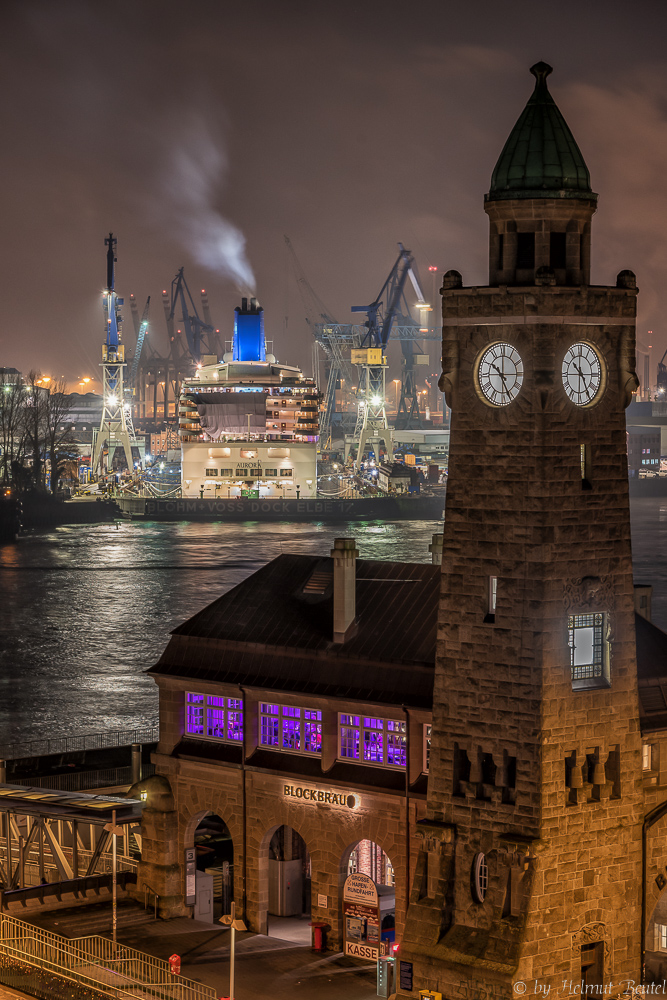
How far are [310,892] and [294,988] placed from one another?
6.29 meters

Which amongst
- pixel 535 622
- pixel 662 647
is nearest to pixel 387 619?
pixel 662 647

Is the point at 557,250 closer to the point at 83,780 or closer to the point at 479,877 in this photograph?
the point at 479,877

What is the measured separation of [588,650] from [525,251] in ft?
23.9

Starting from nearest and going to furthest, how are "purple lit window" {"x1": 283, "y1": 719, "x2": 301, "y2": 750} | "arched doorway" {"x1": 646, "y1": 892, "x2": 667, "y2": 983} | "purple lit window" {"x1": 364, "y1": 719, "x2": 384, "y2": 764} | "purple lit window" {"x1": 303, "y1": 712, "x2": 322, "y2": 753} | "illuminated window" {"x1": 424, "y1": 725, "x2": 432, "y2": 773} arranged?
1. "arched doorway" {"x1": 646, "y1": 892, "x2": 667, "y2": 983}
2. "illuminated window" {"x1": 424, "y1": 725, "x2": 432, "y2": 773}
3. "purple lit window" {"x1": 364, "y1": 719, "x2": 384, "y2": 764}
4. "purple lit window" {"x1": 303, "y1": 712, "x2": 322, "y2": 753}
5. "purple lit window" {"x1": 283, "y1": 719, "x2": 301, "y2": 750}

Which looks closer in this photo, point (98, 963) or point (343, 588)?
point (98, 963)

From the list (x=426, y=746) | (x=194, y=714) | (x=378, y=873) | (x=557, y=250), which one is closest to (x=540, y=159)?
(x=557, y=250)

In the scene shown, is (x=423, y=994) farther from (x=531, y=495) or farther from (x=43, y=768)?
(x=43, y=768)

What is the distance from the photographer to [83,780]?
43.8 m

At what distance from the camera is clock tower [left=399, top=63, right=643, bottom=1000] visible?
2448cm

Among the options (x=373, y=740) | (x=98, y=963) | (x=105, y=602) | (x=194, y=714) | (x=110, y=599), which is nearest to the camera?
(x=98, y=963)

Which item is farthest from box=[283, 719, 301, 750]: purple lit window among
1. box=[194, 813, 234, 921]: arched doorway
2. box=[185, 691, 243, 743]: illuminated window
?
box=[194, 813, 234, 921]: arched doorway

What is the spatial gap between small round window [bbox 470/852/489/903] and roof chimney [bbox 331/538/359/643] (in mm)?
8226

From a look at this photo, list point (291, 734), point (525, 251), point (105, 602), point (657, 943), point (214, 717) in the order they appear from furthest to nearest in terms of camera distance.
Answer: point (105, 602) < point (214, 717) < point (291, 734) < point (657, 943) < point (525, 251)

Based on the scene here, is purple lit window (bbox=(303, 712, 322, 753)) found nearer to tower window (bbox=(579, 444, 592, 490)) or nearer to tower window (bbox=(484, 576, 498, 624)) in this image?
tower window (bbox=(484, 576, 498, 624))
